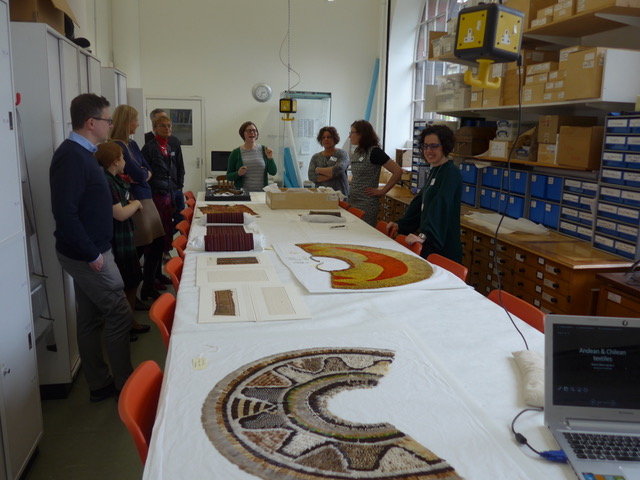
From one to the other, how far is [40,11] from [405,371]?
2804 millimetres

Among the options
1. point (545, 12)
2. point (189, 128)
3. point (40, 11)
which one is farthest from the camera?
point (189, 128)

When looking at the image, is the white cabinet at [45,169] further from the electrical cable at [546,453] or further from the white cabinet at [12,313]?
the electrical cable at [546,453]

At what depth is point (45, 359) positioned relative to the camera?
3.06 meters

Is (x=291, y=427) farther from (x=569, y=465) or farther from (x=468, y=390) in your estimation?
(x=569, y=465)

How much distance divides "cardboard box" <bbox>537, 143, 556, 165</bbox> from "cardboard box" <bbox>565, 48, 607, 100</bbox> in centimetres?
48

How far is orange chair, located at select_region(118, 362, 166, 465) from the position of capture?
4.39 feet

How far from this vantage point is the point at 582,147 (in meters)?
3.55

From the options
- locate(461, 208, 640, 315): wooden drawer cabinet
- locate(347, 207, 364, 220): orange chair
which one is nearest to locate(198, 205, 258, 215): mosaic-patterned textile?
locate(347, 207, 364, 220): orange chair

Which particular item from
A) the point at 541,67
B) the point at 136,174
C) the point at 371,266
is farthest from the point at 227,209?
the point at 541,67

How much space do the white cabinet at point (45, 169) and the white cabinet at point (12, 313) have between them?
0.48m

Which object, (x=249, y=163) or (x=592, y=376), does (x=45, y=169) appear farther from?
(x=249, y=163)

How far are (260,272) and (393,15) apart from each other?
671 centimetres

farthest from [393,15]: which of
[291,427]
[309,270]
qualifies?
[291,427]

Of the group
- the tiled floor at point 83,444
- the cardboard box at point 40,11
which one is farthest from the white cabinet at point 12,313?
the cardboard box at point 40,11
